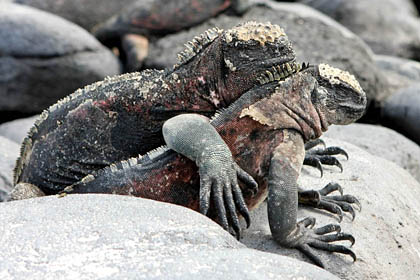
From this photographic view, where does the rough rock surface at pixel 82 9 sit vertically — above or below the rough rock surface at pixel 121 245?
below

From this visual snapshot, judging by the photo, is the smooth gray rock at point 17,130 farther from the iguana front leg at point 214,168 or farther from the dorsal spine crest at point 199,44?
the iguana front leg at point 214,168

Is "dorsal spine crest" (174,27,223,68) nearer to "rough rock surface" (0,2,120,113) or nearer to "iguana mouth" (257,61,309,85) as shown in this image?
"iguana mouth" (257,61,309,85)

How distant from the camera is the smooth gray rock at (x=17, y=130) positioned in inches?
253

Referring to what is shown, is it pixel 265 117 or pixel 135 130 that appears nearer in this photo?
pixel 265 117

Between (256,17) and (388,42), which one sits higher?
(256,17)

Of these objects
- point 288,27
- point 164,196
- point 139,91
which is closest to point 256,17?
point 288,27

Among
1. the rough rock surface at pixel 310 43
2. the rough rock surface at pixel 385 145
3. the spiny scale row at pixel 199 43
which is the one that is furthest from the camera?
the rough rock surface at pixel 310 43

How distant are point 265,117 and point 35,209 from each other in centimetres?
125

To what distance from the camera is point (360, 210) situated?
3.91 meters

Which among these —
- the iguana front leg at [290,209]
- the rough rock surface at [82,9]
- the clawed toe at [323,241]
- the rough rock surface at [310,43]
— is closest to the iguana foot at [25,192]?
the iguana front leg at [290,209]

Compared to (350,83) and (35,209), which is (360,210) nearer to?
(350,83)

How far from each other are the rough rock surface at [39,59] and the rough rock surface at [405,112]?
3221 millimetres

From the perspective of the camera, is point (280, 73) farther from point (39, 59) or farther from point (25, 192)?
point (39, 59)

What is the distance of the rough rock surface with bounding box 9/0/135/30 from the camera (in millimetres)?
8555
